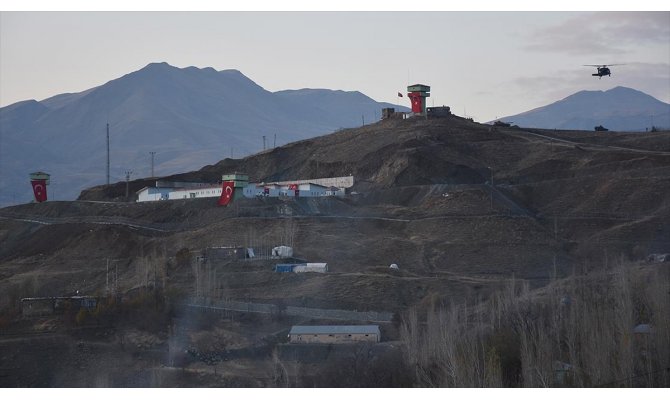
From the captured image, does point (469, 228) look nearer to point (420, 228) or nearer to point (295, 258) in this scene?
point (420, 228)

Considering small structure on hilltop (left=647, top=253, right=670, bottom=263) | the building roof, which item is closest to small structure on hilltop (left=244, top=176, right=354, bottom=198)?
small structure on hilltop (left=647, top=253, right=670, bottom=263)

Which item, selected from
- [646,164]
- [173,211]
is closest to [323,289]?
[173,211]

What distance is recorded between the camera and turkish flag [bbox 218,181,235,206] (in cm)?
8744

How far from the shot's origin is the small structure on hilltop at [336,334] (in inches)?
2148

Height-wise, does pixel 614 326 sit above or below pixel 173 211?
below

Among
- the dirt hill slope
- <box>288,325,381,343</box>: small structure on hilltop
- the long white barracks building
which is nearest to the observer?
<box>288,325,381,343</box>: small structure on hilltop

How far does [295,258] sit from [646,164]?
1229 inches

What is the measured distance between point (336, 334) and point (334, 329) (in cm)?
86

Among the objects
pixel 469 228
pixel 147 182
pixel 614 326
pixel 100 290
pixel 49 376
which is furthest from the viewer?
pixel 147 182

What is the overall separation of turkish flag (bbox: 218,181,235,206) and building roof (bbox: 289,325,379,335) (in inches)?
1262

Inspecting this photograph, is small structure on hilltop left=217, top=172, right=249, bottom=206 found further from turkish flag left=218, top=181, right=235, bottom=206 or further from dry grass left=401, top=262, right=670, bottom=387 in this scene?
dry grass left=401, top=262, right=670, bottom=387

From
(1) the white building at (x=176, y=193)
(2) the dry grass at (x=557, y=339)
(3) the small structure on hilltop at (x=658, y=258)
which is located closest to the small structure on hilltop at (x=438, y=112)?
(1) the white building at (x=176, y=193)

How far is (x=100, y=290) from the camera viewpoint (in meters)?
69.1

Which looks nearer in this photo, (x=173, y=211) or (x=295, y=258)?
(x=295, y=258)
